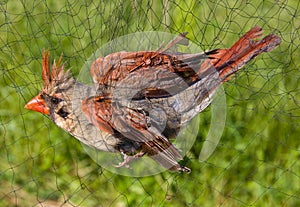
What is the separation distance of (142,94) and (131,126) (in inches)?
5.6

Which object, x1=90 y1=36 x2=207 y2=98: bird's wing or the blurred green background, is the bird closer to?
x1=90 y1=36 x2=207 y2=98: bird's wing

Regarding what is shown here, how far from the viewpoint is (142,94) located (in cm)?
254

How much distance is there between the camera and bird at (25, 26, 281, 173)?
2.51m

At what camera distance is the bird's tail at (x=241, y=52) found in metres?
2.50

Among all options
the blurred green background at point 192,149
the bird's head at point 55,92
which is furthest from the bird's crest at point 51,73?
the blurred green background at point 192,149

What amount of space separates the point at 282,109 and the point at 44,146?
121 cm

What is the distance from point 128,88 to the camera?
252cm

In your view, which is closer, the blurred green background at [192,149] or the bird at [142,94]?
the bird at [142,94]

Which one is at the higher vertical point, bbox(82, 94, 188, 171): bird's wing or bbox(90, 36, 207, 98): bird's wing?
bbox(90, 36, 207, 98): bird's wing

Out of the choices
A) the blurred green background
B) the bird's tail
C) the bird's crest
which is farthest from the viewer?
the blurred green background

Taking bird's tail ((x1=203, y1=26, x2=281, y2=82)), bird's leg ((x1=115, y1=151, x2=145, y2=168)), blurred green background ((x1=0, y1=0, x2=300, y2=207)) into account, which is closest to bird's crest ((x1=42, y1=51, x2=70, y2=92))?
blurred green background ((x1=0, y1=0, x2=300, y2=207))

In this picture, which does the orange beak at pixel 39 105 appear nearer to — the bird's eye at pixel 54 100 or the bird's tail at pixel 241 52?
the bird's eye at pixel 54 100

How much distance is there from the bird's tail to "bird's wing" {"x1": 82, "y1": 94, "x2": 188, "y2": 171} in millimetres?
373

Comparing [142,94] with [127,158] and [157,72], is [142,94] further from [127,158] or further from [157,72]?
[127,158]
